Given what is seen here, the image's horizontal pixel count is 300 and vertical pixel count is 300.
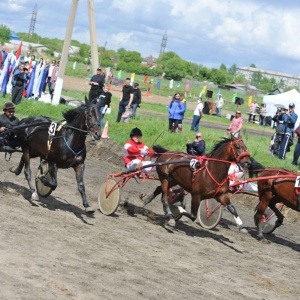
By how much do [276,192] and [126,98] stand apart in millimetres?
13478

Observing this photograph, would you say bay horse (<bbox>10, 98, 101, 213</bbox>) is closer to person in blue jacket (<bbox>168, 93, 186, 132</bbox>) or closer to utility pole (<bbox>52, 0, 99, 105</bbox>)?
person in blue jacket (<bbox>168, 93, 186, 132</bbox>)

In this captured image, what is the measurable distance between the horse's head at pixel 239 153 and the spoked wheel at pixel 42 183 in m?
3.32

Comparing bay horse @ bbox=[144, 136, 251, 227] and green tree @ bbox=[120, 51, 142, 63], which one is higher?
green tree @ bbox=[120, 51, 142, 63]

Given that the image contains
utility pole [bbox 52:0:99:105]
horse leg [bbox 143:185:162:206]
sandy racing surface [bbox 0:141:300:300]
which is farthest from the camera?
utility pole [bbox 52:0:99:105]

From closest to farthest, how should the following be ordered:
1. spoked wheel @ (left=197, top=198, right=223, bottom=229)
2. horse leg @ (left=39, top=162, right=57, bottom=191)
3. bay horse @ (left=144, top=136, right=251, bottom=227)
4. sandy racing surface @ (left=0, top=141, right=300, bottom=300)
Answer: sandy racing surface @ (left=0, top=141, right=300, bottom=300) → bay horse @ (left=144, top=136, right=251, bottom=227) → horse leg @ (left=39, top=162, right=57, bottom=191) → spoked wheel @ (left=197, top=198, right=223, bottom=229)

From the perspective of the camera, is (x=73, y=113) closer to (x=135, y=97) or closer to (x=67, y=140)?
(x=67, y=140)

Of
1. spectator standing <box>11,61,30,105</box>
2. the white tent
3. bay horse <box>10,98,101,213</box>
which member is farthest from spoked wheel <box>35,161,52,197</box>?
the white tent

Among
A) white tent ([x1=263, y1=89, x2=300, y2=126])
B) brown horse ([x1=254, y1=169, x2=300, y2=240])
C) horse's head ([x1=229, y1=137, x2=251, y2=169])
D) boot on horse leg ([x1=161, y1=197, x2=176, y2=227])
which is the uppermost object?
white tent ([x1=263, y1=89, x2=300, y2=126])

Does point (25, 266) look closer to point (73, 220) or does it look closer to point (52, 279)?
point (52, 279)

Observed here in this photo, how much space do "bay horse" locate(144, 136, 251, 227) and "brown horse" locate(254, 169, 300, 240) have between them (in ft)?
3.96

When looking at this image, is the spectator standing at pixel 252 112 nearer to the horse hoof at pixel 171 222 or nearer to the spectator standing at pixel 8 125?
the spectator standing at pixel 8 125

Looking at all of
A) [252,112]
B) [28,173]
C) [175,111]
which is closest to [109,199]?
[28,173]

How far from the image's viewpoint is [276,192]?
14.3 metres

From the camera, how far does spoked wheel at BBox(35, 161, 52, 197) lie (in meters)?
14.0
